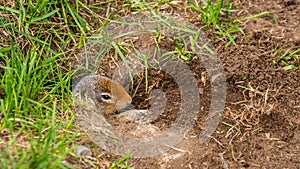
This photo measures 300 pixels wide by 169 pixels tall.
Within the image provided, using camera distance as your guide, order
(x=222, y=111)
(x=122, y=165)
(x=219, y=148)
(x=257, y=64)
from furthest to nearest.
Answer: (x=257, y=64), (x=222, y=111), (x=219, y=148), (x=122, y=165)

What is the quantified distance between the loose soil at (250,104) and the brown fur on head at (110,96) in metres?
0.18

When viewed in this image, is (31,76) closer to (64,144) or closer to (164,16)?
(64,144)

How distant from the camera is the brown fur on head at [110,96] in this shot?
4371 millimetres

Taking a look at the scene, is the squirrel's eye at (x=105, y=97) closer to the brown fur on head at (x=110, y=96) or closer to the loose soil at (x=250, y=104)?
the brown fur on head at (x=110, y=96)

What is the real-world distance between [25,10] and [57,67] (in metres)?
0.59

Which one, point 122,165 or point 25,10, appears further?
point 25,10

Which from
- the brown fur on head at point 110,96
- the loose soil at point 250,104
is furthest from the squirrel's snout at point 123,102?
the loose soil at point 250,104

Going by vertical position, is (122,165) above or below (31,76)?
below

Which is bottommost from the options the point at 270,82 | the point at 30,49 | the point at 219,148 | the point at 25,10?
the point at 219,148

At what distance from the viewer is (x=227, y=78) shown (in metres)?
4.52

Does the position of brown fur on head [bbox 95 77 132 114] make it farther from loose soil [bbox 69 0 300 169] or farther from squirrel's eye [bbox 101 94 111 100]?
loose soil [bbox 69 0 300 169]

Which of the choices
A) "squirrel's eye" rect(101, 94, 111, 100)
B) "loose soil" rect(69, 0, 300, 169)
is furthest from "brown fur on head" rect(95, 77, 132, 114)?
"loose soil" rect(69, 0, 300, 169)

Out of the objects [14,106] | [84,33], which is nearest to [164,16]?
[84,33]

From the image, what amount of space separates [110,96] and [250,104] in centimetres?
113
